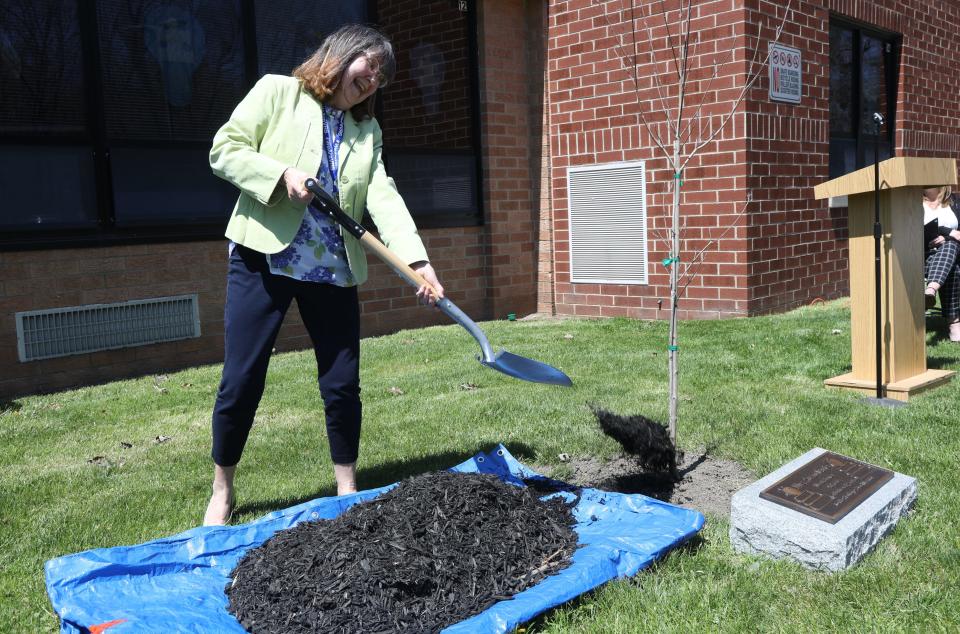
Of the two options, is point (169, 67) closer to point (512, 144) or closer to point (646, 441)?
point (512, 144)

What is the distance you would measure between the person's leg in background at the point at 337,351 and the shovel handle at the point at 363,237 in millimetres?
334

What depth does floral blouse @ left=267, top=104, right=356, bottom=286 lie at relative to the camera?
11.7 ft

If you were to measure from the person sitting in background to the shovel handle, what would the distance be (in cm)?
539

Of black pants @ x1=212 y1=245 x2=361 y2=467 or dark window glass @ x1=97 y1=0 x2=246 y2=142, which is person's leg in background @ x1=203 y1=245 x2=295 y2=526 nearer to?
black pants @ x1=212 y1=245 x2=361 y2=467

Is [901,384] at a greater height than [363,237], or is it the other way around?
[363,237]

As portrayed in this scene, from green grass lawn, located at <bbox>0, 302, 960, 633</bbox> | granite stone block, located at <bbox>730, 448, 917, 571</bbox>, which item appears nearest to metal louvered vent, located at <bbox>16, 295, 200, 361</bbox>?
green grass lawn, located at <bbox>0, 302, 960, 633</bbox>

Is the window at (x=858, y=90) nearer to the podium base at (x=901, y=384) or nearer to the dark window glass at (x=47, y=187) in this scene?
the podium base at (x=901, y=384)

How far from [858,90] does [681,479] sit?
26.9 feet

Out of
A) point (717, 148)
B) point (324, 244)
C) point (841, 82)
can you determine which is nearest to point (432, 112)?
point (717, 148)

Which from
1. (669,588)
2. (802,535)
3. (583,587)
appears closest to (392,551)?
(583,587)

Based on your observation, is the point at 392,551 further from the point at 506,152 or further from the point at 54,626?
the point at 506,152

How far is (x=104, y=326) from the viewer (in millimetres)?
6969

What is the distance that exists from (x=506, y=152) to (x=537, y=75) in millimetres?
1012

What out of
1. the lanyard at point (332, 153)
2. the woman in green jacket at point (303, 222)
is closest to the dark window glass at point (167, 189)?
the woman in green jacket at point (303, 222)
